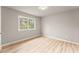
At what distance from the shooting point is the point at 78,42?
4.78 metres

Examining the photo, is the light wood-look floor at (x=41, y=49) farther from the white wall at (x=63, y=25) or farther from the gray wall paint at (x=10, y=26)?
the white wall at (x=63, y=25)

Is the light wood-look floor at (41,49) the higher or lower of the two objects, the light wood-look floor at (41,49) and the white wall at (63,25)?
the lower

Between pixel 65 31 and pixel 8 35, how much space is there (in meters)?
3.47

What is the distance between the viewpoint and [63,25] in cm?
589

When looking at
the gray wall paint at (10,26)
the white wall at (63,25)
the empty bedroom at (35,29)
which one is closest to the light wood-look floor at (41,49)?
the empty bedroom at (35,29)

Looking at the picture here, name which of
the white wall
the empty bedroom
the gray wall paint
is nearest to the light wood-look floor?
the empty bedroom

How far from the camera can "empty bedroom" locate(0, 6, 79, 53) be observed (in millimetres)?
3981

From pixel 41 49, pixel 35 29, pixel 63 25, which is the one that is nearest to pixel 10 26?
pixel 41 49

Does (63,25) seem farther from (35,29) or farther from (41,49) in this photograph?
(41,49)

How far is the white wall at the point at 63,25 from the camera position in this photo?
496cm

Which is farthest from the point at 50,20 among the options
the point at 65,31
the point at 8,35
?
the point at 8,35

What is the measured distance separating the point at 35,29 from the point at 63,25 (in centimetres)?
262

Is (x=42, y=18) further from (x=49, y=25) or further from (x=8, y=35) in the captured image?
Result: (x=8, y=35)
